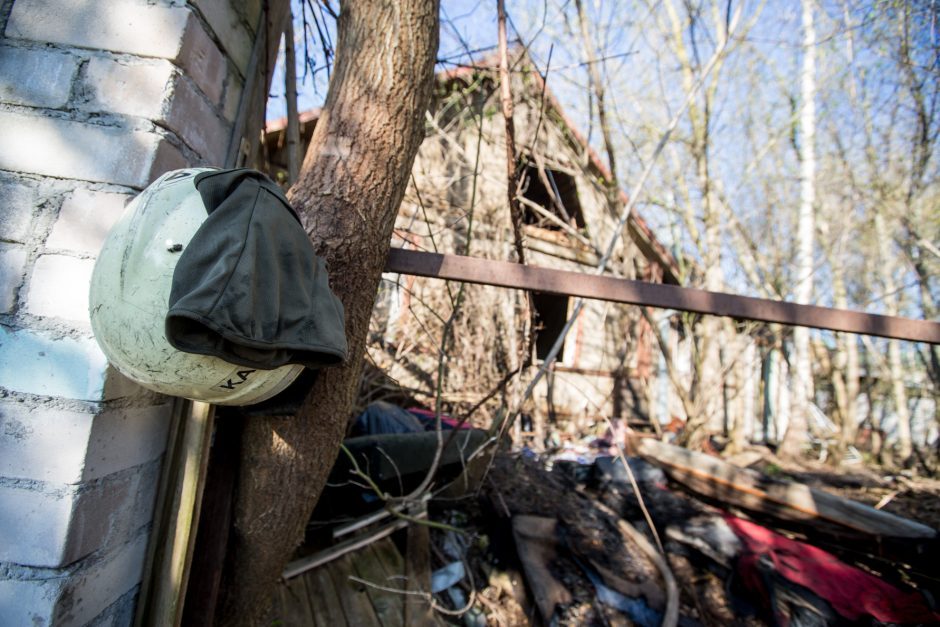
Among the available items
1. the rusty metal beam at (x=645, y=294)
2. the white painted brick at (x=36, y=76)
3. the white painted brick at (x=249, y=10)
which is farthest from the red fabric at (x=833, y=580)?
the white painted brick at (x=36, y=76)

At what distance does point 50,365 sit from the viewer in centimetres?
121

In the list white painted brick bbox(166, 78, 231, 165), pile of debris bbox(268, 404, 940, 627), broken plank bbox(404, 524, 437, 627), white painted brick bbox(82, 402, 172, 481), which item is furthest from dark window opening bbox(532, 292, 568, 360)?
white painted brick bbox(82, 402, 172, 481)

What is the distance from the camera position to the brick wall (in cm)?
117

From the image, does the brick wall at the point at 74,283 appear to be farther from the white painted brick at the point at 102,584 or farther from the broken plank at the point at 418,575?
the broken plank at the point at 418,575

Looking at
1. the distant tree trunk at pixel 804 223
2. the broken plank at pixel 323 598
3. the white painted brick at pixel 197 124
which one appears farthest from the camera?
the distant tree trunk at pixel 804 223

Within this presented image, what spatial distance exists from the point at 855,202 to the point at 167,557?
13.4 m

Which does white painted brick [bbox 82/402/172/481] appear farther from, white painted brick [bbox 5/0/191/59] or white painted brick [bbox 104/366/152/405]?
white painted brick [bbox 5/0/191/59]

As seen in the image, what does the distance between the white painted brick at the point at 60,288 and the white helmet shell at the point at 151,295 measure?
27 centimetres

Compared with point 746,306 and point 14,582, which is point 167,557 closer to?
point 14,582

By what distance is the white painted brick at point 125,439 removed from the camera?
121 cm

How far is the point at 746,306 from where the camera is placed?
6.15 ft

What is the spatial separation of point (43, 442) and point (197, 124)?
967 millimetres

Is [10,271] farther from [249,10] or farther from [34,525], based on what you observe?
[249,10]

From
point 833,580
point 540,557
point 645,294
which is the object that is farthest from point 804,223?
point 645,294
